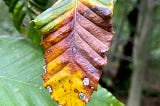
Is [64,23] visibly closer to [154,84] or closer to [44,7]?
[44,7]

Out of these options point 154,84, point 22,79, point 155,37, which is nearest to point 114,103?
point 22,79

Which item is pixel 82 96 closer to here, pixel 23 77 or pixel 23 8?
pixel 23 77

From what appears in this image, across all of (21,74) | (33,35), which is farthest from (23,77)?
(33,35)

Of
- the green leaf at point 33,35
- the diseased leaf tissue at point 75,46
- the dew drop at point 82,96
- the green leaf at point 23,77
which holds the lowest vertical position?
the green leaf at point 23,77

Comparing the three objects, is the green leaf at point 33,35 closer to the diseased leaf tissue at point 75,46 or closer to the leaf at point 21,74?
the leaf at point 21,74

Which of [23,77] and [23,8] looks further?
[23,8]

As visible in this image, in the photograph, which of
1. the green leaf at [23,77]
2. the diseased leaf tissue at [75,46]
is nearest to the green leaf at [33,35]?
the green leaf at [23,77]

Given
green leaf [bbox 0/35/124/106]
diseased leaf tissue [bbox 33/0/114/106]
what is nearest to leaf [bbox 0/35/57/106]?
green leaf [bbox 0/35/124/106]
